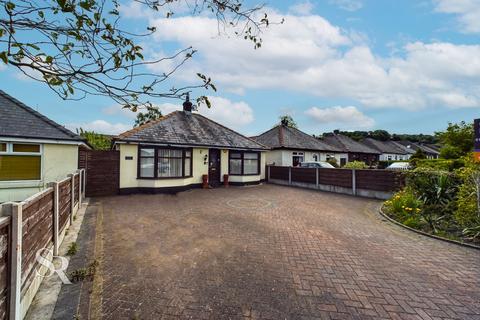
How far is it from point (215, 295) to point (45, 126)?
11.2 m

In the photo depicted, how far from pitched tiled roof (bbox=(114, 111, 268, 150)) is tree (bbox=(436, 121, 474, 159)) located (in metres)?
11.1

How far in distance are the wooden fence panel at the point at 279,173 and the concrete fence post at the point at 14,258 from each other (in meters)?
16.1

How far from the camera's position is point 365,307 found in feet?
10.5

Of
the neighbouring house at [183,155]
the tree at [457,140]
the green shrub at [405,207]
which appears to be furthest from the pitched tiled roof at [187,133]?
the tree at [457,140]

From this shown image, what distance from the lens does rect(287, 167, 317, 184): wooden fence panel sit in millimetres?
15172

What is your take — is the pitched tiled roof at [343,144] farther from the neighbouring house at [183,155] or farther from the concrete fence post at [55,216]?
the concrete fence post at [55,216]

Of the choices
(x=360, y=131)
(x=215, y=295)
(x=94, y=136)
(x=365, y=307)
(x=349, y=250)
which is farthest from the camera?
(x=360, y=131)

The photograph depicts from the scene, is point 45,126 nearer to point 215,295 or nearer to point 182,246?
point 182,246

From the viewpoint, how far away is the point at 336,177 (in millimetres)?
13734

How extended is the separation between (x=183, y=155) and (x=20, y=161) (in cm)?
697

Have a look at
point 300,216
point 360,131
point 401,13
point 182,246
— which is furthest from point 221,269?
point 360,131

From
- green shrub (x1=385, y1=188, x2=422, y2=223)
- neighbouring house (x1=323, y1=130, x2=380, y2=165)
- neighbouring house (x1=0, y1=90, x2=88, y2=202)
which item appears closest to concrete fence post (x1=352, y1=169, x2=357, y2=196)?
green shrub (x1=385, y1=188, x2=422, y2=223)

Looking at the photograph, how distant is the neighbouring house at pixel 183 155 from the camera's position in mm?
12367

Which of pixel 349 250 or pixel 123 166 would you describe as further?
pixel 123 166
